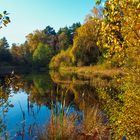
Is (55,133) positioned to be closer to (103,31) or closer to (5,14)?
(103,31)

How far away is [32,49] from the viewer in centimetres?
8181

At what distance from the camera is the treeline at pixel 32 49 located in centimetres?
7194

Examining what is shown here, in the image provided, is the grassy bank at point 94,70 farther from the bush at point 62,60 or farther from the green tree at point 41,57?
the green tree at point 41,57

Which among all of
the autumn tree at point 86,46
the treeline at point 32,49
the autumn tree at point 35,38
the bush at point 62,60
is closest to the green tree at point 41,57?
the treeline at point 32,49

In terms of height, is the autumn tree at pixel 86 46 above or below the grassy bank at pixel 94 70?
above

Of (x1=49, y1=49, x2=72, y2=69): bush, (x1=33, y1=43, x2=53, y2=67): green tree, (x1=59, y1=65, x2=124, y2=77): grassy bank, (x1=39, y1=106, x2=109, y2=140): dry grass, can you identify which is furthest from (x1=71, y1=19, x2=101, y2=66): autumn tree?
(x1=39, y1=106, x2=109, y2=140): dry grass

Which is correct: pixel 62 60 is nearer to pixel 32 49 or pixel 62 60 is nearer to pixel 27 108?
pixel 32 49

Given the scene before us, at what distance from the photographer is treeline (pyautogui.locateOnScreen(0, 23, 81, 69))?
7194 cm

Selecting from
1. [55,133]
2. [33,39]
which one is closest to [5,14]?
[55,133]

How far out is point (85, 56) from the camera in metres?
48.8

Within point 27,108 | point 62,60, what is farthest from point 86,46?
point 27,108

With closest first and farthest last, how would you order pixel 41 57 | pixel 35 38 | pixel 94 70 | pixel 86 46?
pixel 94 70, pixel 86 46, pixel 41 57, pixel 35 38

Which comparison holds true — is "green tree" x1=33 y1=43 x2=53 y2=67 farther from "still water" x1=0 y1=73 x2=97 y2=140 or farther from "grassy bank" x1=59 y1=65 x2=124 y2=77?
"still water" x1=0 y1=73 x2=97 y2=140

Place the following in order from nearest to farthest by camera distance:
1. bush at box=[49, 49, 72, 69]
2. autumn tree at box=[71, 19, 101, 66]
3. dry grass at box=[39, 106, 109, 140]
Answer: dry grass at box=[39, 106, 109, 140]
autumn tree at box=[71, 19, 101, 66]
bush at box=[49, 49, 72, 69]
